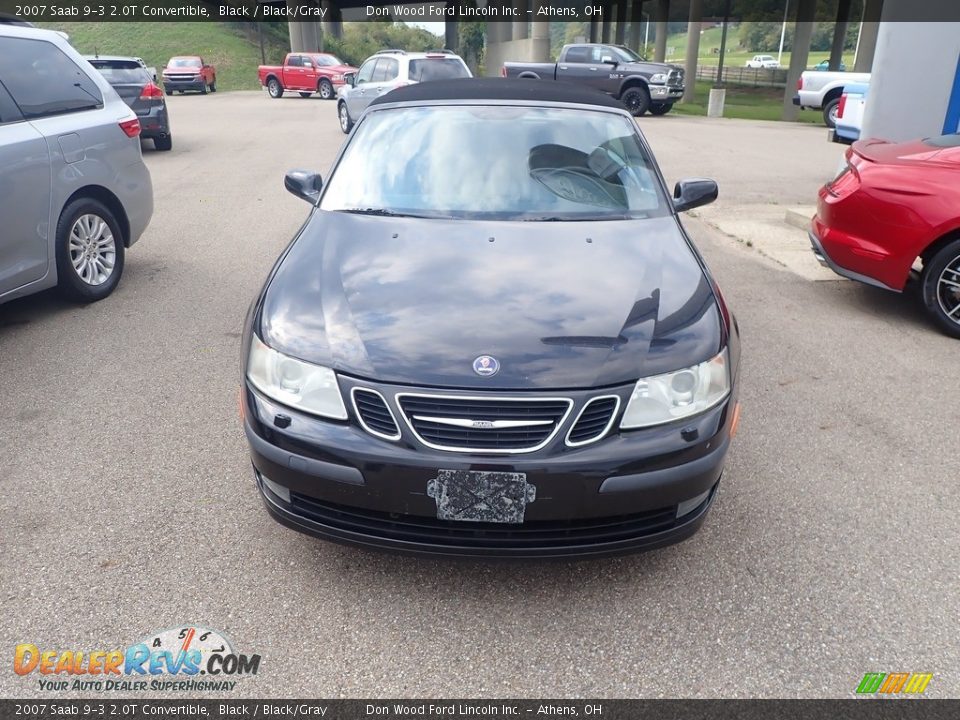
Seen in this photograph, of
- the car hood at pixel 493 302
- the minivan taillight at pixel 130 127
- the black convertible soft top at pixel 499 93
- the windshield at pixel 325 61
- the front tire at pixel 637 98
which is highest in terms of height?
the black convertible soft top at pixel 499 93

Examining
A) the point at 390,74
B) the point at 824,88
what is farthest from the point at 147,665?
the point at 824,88

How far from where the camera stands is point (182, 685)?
233 cm

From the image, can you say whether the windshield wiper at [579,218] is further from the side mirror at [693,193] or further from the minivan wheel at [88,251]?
the minivan wheel at [88,251]

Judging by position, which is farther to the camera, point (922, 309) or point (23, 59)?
point (922, 309)

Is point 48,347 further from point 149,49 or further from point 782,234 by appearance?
point 149,49

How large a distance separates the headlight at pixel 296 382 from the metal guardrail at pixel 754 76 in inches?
2111

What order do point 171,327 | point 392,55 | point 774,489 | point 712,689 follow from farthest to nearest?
1. point 392,55
2. point 171,327
3. point 774,489
4. point 712,689

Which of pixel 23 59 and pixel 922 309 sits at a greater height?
pixel 23 59

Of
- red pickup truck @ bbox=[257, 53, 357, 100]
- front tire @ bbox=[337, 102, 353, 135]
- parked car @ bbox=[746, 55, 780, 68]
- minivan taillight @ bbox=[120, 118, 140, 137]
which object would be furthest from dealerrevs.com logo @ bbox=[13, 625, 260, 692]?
parked car @ bbox=[746, 55, 780, 68]

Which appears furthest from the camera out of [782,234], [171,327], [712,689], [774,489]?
[782,234]

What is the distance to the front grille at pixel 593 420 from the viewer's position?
2389mm

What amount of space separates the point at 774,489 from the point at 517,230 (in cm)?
160

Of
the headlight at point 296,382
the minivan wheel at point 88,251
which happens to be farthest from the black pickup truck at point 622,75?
the headlight at point 296,382

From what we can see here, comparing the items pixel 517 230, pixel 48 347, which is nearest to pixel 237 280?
pixel 48 347
